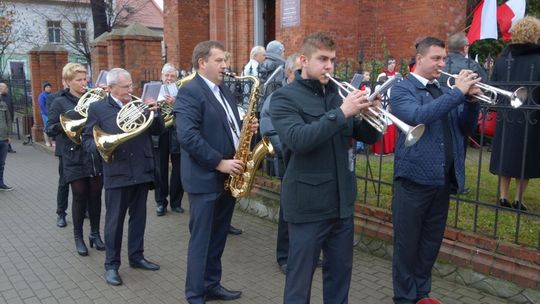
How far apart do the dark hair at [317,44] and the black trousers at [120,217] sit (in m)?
2.48

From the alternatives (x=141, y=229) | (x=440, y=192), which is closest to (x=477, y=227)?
(x=440, y=192)

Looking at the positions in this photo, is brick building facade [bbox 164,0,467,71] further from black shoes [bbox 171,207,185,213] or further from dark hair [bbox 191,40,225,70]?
dark hair [bbox 191,40,225,70]

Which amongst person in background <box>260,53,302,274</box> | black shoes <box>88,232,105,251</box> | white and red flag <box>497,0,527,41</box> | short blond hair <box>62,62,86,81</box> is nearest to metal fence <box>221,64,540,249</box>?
person in background <box>260,53,302,274</box>

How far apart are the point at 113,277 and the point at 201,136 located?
1803mm

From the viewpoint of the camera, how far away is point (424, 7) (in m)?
11.6

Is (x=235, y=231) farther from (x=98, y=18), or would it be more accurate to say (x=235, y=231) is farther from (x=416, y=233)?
(x=98, y=18)

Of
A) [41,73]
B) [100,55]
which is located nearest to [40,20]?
[41,73]

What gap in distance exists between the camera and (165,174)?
723cm

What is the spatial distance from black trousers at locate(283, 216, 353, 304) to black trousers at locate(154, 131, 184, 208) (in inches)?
160

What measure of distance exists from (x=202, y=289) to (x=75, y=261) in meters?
2.04

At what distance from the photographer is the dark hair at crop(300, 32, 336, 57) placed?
3.03 meters

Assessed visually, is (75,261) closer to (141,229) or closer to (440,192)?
(141,229)

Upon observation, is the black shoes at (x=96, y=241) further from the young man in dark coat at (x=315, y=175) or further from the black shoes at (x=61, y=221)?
the young man in dark coat at (x=315, y=175)

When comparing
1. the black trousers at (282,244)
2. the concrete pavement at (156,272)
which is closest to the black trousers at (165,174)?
the concrete pavement at (156,272)
